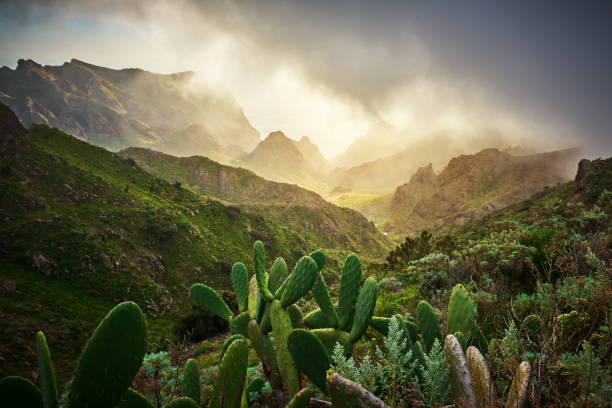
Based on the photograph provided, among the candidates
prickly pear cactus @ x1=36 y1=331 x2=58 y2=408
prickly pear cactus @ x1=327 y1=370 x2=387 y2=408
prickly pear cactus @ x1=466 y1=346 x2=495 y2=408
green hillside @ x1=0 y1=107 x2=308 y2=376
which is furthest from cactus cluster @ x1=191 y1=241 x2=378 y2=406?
green hillside @ x1=0 y1=107 x2=308 y2=376

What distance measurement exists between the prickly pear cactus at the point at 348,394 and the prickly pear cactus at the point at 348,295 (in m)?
1.08

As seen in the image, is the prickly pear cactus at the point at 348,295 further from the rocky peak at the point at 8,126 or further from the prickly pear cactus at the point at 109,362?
the rocky peak at the point at 8,126

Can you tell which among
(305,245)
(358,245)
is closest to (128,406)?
(305,245)

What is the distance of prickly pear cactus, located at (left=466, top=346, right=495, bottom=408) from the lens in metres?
1.20

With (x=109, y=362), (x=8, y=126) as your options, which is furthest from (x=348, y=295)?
(x=8, y=126)

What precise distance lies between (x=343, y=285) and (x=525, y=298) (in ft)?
6.64

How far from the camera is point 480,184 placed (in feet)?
319

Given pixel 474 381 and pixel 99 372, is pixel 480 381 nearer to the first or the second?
pixel 474 381

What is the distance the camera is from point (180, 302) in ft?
53.3

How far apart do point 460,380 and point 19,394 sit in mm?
2041

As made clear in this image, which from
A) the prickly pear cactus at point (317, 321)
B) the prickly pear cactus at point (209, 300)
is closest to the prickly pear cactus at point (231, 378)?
the prickly pear cactus at point (317, 321)

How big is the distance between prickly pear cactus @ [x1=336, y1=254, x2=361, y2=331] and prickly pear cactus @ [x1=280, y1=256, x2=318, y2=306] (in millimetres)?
294

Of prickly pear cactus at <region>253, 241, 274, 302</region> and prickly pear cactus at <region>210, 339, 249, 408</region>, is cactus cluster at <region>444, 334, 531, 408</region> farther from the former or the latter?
prickly pear cactus at <region>253, 241, 274, 302</region>

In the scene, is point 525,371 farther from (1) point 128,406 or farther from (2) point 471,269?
(2) point 471,269
